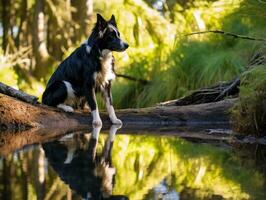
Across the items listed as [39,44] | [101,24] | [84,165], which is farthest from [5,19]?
[84,165]

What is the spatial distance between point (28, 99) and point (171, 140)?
5.98 ft

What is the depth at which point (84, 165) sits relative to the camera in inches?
141

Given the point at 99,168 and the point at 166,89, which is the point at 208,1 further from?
the point at 99,168

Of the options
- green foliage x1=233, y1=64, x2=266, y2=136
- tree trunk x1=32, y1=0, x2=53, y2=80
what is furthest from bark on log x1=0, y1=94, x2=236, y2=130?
tree trunk x1=32, y1=0, x2=53, y2=80

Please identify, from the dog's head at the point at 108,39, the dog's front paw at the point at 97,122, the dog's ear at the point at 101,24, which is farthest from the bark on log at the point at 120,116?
the dog's ear at the point at 101,24

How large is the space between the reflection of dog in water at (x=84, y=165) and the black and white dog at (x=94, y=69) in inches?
40.1

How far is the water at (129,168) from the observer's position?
9.17ft

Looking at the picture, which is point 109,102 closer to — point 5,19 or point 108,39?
point 108,39

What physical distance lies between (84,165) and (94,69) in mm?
2699

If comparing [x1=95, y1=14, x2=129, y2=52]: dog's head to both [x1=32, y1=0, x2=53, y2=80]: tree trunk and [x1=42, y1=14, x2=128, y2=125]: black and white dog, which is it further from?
[x1=32, y1=0, x2=53, y2=80]: tree trunk

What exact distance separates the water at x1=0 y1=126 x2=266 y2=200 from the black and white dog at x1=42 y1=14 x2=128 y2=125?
3.35 feet

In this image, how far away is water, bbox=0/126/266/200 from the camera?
279 centimetres

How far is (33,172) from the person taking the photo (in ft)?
11.2

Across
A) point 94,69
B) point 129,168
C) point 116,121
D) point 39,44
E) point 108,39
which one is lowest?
point 129,168
